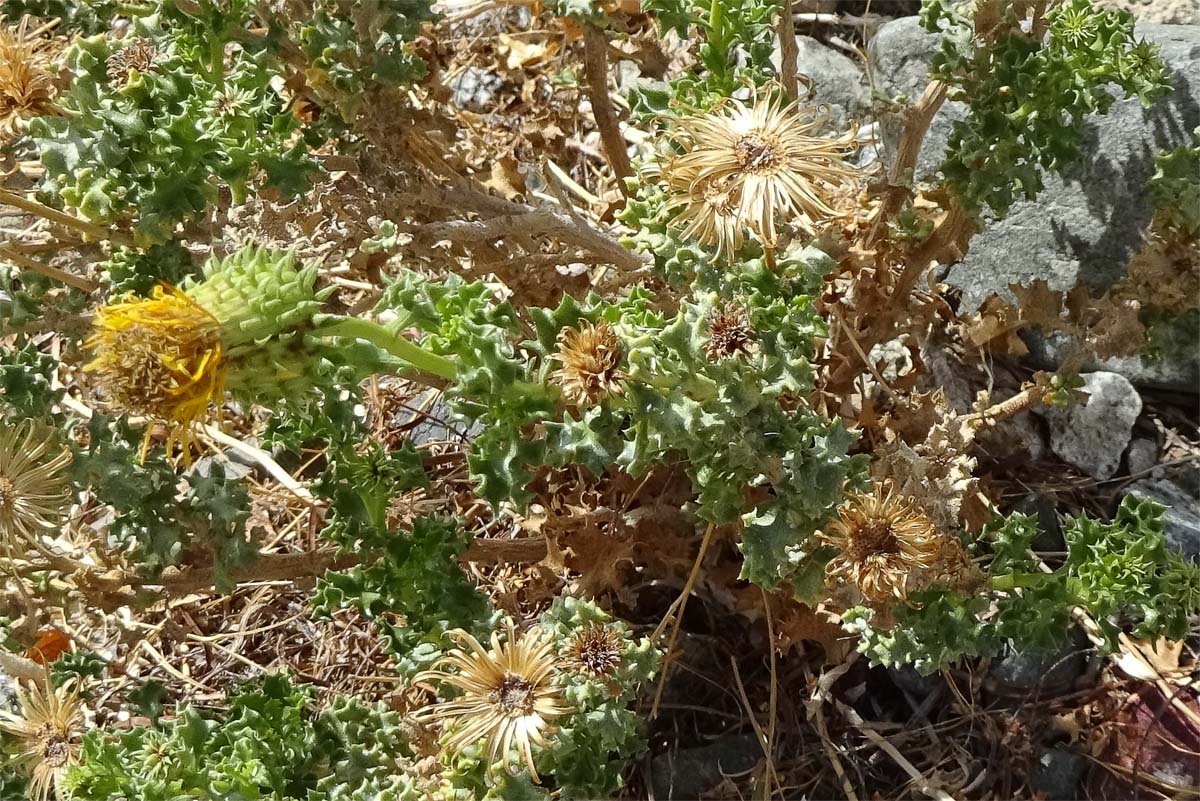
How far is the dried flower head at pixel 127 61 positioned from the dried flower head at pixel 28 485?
0.91 m

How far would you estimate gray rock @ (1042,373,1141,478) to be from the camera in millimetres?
3043

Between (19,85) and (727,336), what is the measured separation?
5.59ft

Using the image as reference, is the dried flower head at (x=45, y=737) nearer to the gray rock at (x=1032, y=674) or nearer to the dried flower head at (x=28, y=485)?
the dried flower head at (x=28, y=485)

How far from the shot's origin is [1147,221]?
3.01m

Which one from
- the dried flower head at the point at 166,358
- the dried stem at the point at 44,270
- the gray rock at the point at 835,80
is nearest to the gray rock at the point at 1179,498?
A: the gray rock at the point at 835,80

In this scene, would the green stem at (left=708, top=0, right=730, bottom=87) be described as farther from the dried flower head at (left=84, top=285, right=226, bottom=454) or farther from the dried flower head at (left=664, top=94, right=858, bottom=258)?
the dried flower head at (left=84, top=285, right=226, bottom=454)

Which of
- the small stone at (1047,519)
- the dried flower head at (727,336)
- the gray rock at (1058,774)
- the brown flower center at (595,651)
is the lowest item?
the gray rock at (1058,774)

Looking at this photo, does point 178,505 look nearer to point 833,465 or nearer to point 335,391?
point 335,391

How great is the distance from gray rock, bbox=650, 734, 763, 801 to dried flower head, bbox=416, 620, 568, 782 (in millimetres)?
→ 921

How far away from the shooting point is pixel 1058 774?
271 cm

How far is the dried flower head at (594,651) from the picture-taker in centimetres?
211

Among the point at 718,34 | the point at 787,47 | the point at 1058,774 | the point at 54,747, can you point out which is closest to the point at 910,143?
the point at 787,47

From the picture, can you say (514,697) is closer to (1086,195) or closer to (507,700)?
(507,700)

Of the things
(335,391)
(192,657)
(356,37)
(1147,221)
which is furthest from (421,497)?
(1147,221)
